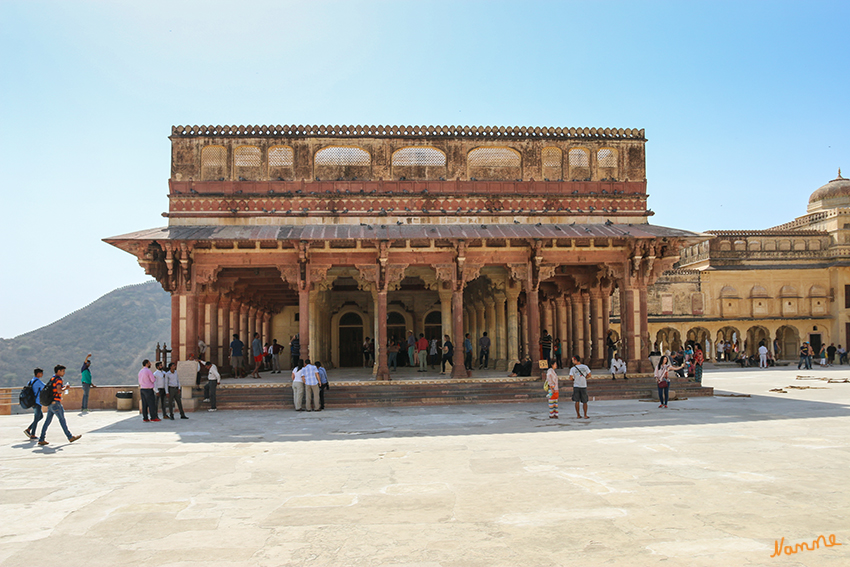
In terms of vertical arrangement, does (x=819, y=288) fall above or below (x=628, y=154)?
below

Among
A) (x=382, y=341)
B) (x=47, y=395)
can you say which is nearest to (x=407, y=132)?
(x=382, y=341)

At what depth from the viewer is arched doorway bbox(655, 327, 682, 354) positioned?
41156 mm

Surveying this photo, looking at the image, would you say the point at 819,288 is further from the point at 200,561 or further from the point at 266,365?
the point at 200,561

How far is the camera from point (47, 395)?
36.6 ft

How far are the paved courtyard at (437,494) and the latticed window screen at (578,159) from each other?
9.85m

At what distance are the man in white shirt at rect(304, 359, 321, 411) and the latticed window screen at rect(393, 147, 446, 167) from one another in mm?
7172

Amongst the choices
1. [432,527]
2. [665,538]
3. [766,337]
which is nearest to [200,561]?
[432,527]

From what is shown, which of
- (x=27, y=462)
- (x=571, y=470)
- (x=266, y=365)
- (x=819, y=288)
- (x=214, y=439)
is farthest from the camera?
(x=819, y=288)

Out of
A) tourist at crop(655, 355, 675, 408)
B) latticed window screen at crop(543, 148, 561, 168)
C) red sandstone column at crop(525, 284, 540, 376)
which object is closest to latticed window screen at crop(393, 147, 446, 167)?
latticed window screen at crop(543, 148, 561, 168)

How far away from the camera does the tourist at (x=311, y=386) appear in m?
15.2

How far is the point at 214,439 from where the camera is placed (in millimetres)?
11062

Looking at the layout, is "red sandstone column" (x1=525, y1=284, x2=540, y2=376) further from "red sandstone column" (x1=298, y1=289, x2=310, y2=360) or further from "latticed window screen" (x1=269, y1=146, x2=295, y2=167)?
"latticed window screen" (x1=269, y1=146, x2=295, y2=167)

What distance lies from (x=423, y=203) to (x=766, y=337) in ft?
106

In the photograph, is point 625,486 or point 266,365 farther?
point 266,365
